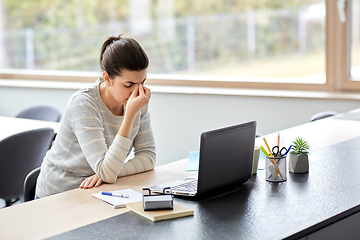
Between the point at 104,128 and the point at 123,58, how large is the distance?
30 cm

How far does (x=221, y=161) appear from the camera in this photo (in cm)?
149

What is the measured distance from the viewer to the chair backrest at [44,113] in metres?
3.47

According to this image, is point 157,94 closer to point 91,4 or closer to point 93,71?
point 93,71

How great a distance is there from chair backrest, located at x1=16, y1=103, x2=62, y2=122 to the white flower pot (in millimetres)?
2156

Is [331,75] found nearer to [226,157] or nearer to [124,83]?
[124,83]

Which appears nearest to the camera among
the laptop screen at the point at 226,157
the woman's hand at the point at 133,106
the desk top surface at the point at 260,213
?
the desk top surface at the point at 260,213

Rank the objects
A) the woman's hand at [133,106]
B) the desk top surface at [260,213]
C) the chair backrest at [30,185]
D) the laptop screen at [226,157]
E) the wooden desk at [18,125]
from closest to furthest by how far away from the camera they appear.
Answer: the desk top surface at [260,213] < the laptop screen at [226,157] < the woman's hand at [133,106] < the chair backrest at [30,185] < the wooden desk at [18,125]

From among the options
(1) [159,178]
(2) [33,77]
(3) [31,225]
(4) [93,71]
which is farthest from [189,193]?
(2) [33,77]

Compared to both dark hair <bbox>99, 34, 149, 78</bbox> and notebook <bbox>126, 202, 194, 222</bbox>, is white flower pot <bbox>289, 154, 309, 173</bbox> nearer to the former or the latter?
notebook <bbox>126, 202, 194, 222</bbox>

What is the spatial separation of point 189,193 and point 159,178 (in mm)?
313

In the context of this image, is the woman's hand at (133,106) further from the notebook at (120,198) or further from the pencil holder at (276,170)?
the pencil holder at (276,170)

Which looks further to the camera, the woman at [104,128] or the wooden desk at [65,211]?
the woman at [104,128]

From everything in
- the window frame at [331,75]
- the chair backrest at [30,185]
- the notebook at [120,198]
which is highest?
the window frame at [331,75]

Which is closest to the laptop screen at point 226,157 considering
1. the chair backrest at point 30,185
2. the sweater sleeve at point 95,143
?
the sweater sleeve at point 95,143
